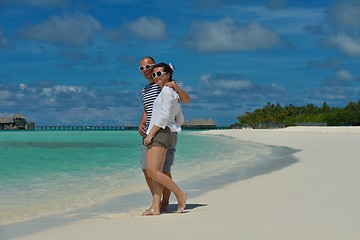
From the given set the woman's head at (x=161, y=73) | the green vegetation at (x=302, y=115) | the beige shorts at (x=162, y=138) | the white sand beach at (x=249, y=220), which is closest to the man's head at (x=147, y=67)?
the woman's head at (x=161, y=73)

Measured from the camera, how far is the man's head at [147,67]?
6.66 meters

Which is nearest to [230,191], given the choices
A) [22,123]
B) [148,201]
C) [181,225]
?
[148,201]

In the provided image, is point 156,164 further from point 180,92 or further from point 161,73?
point 161,73

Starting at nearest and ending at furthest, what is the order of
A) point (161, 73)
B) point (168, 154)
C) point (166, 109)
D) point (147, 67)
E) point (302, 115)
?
point (166, 109) < point (161, 73) < point (147, 67) < point (168, 154) < point (302, 115)

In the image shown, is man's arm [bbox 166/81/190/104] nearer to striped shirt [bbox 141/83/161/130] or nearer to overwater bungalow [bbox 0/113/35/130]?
striped shirt [bbox 141/83/161/130]

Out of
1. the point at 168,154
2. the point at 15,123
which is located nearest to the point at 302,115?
the point at 15,123

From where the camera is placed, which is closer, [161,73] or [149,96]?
[161,73]

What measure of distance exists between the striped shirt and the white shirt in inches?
7.8

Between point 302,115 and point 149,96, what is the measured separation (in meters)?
121

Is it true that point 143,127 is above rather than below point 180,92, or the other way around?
below

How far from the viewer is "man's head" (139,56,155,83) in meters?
6.66

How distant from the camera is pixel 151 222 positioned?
599 cm

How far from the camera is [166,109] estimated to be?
629cm

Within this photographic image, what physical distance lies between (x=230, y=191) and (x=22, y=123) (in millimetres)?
187783
